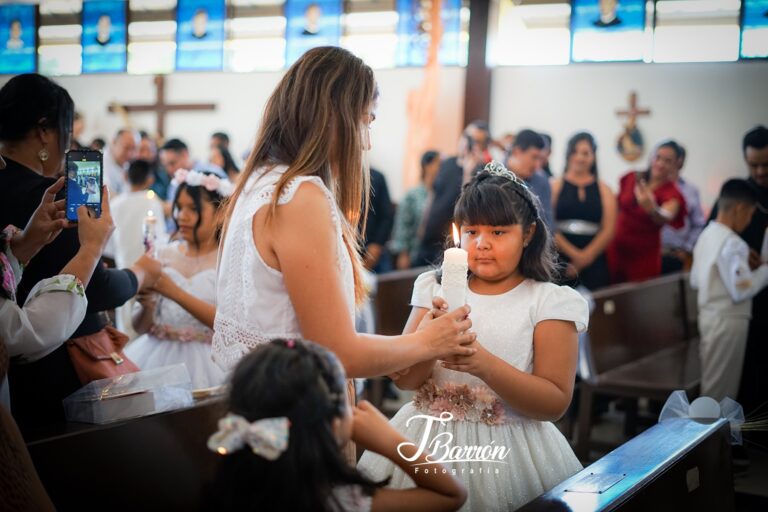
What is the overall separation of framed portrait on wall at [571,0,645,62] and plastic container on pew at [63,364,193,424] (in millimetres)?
6346

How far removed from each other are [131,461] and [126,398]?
6.8 inches

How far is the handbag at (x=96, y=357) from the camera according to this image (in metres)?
2.31

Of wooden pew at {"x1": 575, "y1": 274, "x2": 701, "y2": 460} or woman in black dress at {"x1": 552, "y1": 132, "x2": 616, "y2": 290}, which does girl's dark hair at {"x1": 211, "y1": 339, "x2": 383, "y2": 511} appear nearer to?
wooden pew at {"x1": 575, "y1": 274, "x2": 701, "y2": 460}

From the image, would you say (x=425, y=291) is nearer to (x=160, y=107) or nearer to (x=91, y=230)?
(x=91, y=230)

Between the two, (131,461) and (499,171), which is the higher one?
(499,171)

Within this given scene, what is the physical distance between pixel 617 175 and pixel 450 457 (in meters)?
6.98

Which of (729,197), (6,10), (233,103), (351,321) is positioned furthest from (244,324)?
(233,103)

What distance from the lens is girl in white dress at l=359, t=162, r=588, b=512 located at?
2043mm

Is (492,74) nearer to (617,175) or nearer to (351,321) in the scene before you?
(617,175)

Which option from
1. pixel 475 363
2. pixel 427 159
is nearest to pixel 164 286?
pixel 475 363

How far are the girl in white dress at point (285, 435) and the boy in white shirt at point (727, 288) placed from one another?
3004mm

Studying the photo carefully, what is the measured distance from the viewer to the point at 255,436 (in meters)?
1.33

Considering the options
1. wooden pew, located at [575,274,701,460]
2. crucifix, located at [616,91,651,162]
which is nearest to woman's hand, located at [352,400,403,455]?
wooden pew, located at [575,274,701,460]

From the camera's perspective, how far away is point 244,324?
5.77ft
